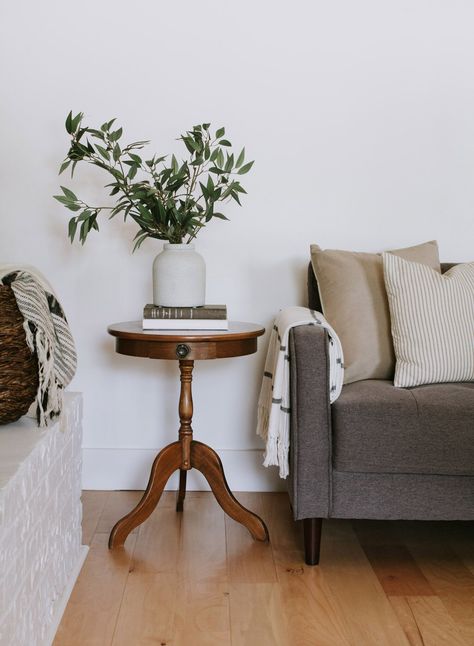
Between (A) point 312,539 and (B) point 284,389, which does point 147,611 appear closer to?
(A) point 312,539

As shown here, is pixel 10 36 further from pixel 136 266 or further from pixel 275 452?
pixel 275 452

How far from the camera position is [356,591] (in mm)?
1921

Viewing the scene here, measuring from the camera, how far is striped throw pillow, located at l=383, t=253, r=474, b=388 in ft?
7.36

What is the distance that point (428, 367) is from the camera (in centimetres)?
224

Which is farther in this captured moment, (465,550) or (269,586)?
(465,550)

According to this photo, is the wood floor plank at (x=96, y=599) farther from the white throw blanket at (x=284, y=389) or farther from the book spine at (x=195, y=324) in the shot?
the book spine at (x=195, y=324)

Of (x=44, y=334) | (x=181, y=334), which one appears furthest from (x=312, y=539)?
(x=44, y=334)

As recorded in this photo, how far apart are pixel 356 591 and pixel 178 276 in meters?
1.04

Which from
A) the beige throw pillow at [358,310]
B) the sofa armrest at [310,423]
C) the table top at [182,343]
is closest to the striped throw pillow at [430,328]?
the beige throw pillow at [358,310]

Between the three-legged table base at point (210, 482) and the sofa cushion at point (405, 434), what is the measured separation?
0.40 m

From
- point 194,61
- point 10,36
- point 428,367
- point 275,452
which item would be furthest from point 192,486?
point 10,36

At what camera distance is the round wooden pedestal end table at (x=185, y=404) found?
2186 millimetres

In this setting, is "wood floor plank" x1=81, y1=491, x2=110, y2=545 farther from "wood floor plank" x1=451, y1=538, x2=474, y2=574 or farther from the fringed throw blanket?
"wood floor plank" x1=451, y1=538, x2=474, y2=574

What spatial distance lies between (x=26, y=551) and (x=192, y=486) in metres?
1.40
